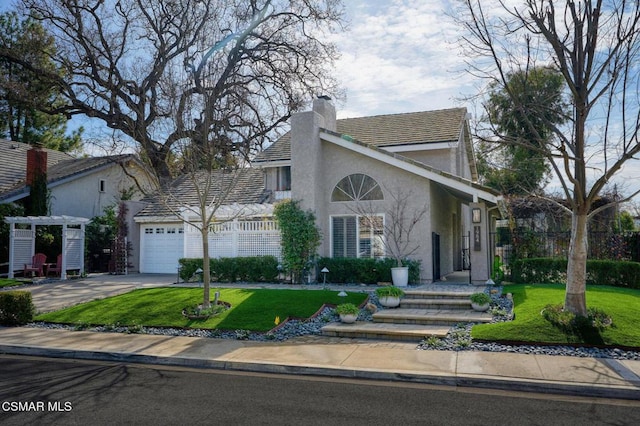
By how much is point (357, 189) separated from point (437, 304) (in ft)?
20.0

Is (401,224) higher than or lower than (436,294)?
higher

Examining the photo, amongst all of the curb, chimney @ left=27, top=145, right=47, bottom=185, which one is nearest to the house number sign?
the curb

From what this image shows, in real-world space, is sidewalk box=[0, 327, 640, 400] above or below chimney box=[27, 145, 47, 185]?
A: below

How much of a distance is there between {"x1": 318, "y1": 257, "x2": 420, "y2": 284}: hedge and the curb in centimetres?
840

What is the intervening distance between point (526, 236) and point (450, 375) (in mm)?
10049

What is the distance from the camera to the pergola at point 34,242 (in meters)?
21.0

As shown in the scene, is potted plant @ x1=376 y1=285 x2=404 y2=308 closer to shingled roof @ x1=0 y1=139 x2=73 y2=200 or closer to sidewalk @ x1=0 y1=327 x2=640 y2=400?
sidewalk @ x1=0 y1=327 x2=640 y2=400

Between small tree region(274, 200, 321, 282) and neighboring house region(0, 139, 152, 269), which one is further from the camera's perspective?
neighboring house region(0, 139, 152, 269)

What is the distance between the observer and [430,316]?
1083 centimetres

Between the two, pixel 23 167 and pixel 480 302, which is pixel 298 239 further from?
pixel 23 167

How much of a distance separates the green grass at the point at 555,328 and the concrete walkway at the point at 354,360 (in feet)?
2.44

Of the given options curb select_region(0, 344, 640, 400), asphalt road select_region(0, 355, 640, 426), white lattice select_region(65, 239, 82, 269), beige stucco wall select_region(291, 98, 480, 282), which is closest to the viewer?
asphalt road select_region(0, 355, 640, 426)

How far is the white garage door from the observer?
75.3 ft

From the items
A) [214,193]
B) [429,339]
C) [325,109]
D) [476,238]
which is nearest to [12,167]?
[214,193]
